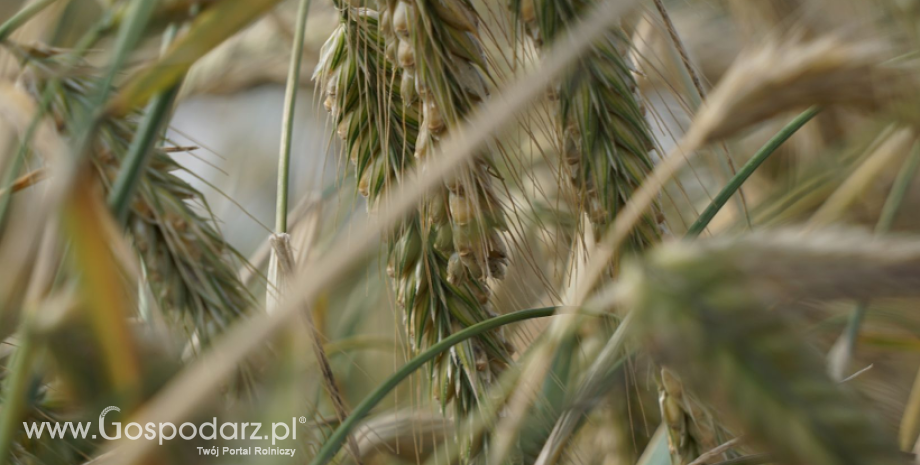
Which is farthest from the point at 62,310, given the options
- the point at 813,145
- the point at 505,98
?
the point at 813,145

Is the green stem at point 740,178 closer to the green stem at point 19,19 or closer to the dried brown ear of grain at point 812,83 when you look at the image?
the dried brown ear of grain at point 812,83

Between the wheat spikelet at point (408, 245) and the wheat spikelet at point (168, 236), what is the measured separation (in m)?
0.13

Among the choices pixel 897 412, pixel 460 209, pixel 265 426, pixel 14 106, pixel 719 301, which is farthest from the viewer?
pixel 897 412

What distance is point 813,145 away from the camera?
1082mm

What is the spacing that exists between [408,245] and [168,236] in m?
0.18

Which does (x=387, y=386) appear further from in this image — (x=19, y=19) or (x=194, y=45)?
(x=19, y=19)

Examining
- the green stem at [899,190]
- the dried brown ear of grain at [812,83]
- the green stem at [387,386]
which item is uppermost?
the dried brown ear of grain at [812,83]

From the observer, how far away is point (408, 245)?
48cm

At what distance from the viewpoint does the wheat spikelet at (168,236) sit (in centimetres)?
50

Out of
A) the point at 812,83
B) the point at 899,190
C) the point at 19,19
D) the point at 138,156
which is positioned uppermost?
the point at 19,19

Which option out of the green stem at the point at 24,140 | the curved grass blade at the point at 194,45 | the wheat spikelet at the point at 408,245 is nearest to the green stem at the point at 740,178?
the wheat spikelet at the point at 408,245

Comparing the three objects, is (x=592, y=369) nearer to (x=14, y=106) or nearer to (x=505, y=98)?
(x=505, y=98)

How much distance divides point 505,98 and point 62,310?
6.9 inches

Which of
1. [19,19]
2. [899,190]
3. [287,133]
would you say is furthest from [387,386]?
[899,190]
